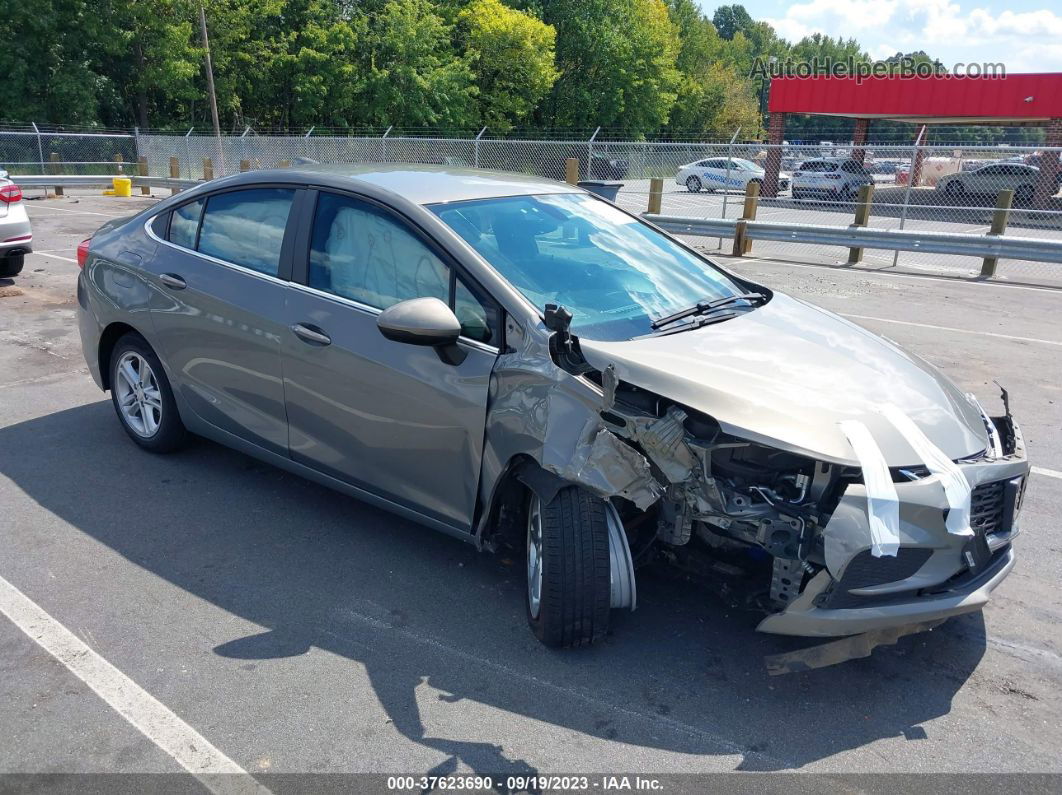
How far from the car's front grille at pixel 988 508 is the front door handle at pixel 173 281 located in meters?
3.77

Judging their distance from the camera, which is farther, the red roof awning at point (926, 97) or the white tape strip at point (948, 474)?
the red roof awning at point (926, 97)

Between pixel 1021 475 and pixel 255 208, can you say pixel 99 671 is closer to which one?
pixel 255 208

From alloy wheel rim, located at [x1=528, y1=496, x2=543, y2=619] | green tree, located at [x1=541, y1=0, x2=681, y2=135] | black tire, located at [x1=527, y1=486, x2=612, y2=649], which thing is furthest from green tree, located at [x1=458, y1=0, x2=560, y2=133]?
black tire, located at [x1=527, y1=486, x2=612, y2=649]

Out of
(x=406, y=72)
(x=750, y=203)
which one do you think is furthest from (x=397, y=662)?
(x=406, y=72)

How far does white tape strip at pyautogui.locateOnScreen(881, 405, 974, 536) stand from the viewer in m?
2.77

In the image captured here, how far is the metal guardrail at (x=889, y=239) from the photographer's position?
12312mm

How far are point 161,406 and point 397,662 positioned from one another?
8.09 feet

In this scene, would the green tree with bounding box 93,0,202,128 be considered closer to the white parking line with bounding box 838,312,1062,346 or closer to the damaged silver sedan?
the white parking line with bounding box 838,312,1062,346

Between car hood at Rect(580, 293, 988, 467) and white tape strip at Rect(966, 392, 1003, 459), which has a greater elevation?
car hood at Rect(580, 293, 988, 467)

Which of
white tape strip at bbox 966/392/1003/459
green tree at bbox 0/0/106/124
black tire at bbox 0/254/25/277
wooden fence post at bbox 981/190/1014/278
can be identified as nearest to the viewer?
white tape strip at bbox 966/392/1003/459

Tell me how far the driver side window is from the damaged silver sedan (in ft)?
0.04

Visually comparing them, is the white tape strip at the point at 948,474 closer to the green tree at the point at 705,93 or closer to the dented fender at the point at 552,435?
the dented fender at the point at 552,435

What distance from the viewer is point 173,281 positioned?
4.51 m

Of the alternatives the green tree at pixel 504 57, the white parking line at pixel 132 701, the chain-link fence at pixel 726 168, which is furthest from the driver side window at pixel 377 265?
the green tree at pixel 504 57
